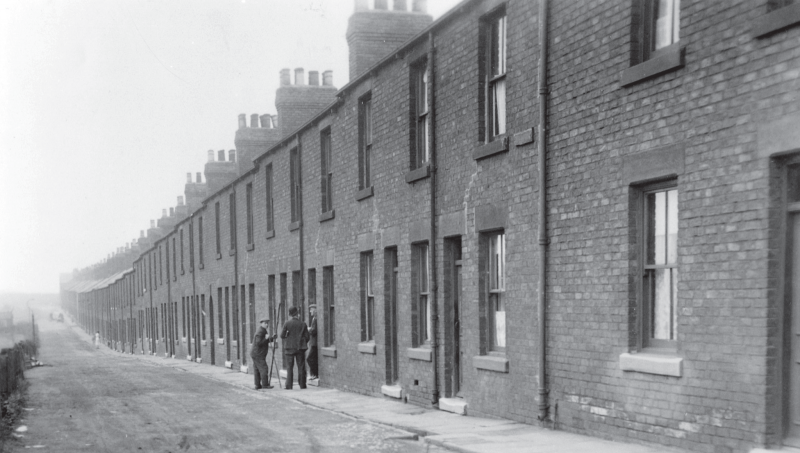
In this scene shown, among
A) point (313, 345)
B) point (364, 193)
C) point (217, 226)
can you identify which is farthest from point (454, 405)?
point (217, 226)

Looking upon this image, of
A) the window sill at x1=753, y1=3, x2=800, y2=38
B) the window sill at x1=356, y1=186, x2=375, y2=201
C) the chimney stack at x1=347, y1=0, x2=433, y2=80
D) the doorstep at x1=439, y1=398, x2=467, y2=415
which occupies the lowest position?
the doorstep at x1=439, y1=398, x2=467, y2=415

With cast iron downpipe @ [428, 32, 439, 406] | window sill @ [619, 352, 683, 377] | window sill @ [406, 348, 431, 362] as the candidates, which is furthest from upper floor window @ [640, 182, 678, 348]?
window sill @ [406, 348, 431, 362]

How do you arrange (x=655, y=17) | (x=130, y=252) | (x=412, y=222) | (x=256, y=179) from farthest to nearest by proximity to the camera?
(x=130, y=252) < (x=256, y=179) < (x=412, y=222) < (x=655, y=17)

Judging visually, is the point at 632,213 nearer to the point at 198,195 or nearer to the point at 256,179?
the point at 256,179

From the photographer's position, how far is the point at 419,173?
45.1 feet

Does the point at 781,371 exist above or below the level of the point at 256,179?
below

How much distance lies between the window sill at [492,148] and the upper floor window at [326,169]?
771cm

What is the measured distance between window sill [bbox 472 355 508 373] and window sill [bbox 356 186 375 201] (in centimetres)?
514

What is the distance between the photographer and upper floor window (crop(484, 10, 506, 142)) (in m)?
11.6

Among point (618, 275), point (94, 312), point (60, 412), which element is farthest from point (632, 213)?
point (94, 312)

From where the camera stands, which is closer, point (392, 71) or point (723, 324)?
point (723, 324)

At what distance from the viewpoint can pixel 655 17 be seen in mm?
8625

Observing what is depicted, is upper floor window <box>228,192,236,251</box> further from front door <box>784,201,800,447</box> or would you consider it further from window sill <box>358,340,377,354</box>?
front door <box>784,201,800,447</box>

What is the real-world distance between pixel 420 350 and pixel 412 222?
2.28 m
